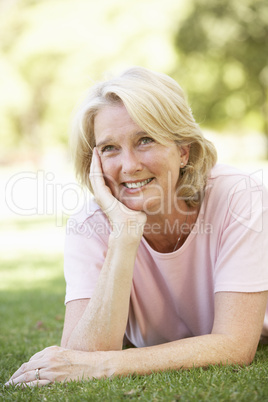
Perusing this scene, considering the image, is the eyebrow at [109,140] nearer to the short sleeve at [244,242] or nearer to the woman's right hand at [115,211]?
the woman's right hand at [115,211]

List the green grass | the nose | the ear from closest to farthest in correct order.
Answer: the green grass → the nose → the ear

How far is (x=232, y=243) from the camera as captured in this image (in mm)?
3305

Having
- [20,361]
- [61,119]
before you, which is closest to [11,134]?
[61,119]

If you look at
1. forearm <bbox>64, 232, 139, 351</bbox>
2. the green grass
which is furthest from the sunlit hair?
the green grass

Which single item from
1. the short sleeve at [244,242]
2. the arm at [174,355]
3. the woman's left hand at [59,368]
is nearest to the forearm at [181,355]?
the arm at [174,355]

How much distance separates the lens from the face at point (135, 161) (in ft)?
11.3

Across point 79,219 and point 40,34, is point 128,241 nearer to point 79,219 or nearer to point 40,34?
point 79,219

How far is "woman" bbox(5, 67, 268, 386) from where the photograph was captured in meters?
3.06

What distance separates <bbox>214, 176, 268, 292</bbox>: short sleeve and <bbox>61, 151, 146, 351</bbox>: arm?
1.85 feet

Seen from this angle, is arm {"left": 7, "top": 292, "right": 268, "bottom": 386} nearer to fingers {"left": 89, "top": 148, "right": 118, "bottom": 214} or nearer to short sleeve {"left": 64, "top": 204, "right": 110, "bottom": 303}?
short sleeve {"left": 64, "top": 204, "right": 110, "bottom": 303}

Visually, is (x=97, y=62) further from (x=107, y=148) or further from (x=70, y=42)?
(x=107, y=148)

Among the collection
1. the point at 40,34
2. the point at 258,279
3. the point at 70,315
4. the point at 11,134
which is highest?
the point at 40,34

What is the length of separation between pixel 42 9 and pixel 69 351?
1362 inches

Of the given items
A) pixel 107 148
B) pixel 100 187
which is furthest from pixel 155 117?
pixel 100 187
